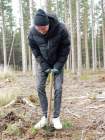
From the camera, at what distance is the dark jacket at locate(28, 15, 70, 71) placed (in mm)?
5727

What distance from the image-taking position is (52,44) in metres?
5.77

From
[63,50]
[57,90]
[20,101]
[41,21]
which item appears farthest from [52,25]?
[20,101]

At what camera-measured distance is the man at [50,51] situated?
5680 mm

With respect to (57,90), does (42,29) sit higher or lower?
higher

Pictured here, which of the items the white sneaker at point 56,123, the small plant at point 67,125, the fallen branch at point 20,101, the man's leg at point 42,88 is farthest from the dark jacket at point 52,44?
the fallen branch at point 20,101

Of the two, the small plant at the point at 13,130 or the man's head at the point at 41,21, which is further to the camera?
the small plant at the point at 13,130

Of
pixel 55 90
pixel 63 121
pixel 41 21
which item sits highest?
pixel 41 21

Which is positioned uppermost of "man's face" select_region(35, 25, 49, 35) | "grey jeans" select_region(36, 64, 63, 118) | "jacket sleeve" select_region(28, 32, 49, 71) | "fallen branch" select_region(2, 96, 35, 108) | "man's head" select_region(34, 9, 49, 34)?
"man's head" select_region(34, 9, 49, 34)

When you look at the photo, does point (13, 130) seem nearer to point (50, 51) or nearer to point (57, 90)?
point (57, 90)

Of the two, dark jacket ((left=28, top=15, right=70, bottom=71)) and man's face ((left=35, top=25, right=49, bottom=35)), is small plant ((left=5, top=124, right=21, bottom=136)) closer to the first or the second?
dark jacket ((left=28, top=15, right=70, bottom=71))

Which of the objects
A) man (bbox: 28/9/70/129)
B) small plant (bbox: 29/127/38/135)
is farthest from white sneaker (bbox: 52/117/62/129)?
small plant (bbox: 29/127/38/135)

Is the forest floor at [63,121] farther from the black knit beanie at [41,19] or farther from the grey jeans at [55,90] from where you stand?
the black knit beanie at [41,19]

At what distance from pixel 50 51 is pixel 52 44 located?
120 millimetres

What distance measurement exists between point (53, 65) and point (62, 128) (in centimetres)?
102
